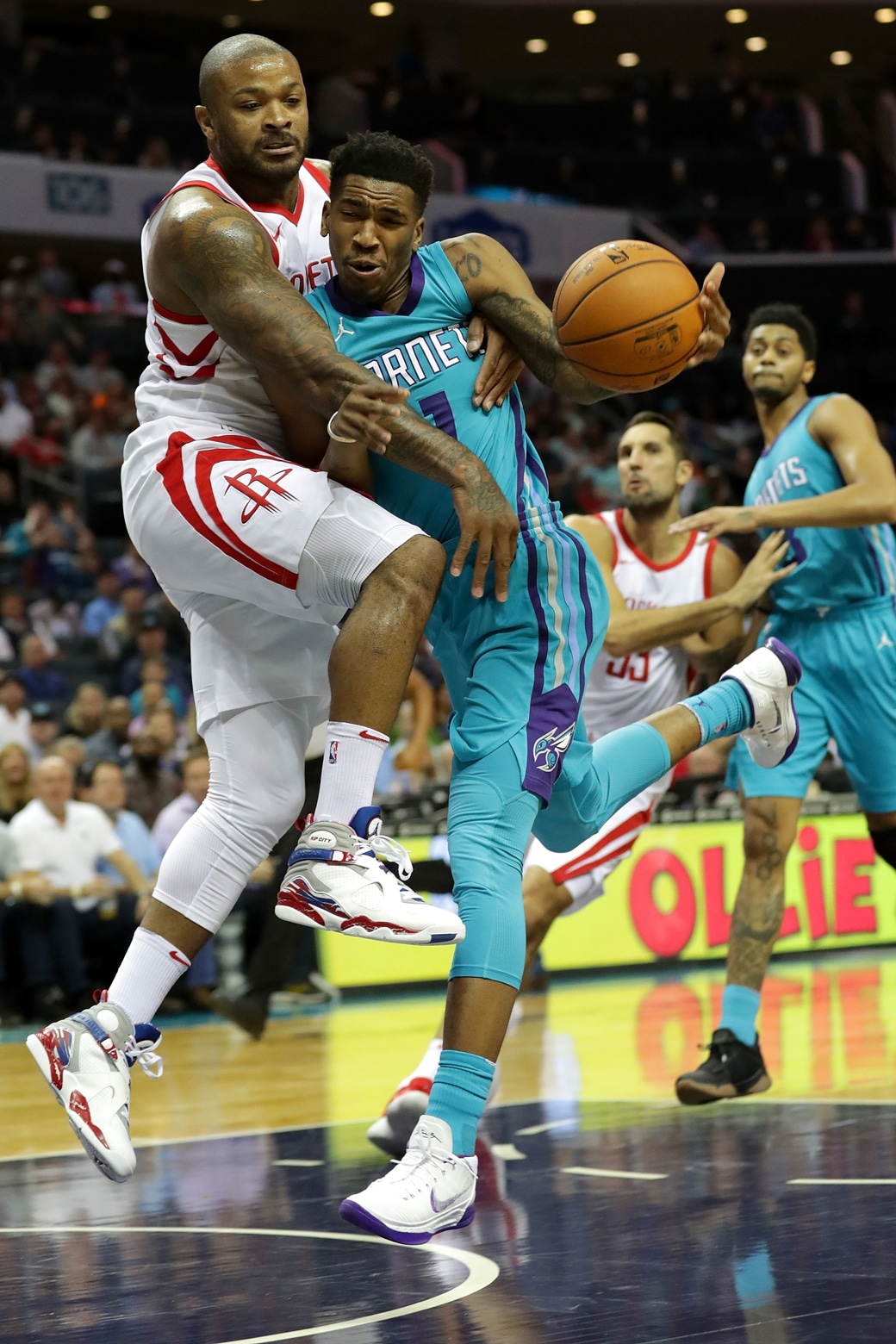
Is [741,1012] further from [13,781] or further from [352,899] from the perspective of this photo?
[13,781]

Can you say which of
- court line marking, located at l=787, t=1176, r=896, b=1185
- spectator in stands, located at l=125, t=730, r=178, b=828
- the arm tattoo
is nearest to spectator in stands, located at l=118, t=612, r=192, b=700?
spectator in stands, located at l=125, t=730, r=178, b=828

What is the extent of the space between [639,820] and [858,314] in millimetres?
17968

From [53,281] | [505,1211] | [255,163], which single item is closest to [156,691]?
[53,281]

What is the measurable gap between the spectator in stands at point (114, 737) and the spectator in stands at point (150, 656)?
4.06 feet

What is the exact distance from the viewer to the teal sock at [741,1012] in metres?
5.72

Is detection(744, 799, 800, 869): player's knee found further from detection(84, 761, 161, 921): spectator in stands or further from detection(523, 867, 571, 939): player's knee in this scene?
detection(84, 761, 161, 921): spectator in stands

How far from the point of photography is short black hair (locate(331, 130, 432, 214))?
3785 mm

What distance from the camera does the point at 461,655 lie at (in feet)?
13.4

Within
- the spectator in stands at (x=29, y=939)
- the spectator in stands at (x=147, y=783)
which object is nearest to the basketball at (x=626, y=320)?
the spectator in stands at (x=29, y=939)

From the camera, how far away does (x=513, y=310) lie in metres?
4.06

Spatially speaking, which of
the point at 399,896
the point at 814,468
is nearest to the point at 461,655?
the point at 399,896

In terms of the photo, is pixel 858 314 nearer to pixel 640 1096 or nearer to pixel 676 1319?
pixel 640 1096

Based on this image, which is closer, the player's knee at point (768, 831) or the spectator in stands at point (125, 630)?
the player's knee at point (768, 831)

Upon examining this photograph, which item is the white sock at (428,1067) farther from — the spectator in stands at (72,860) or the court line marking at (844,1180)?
the spectator in stands at (72,860)
